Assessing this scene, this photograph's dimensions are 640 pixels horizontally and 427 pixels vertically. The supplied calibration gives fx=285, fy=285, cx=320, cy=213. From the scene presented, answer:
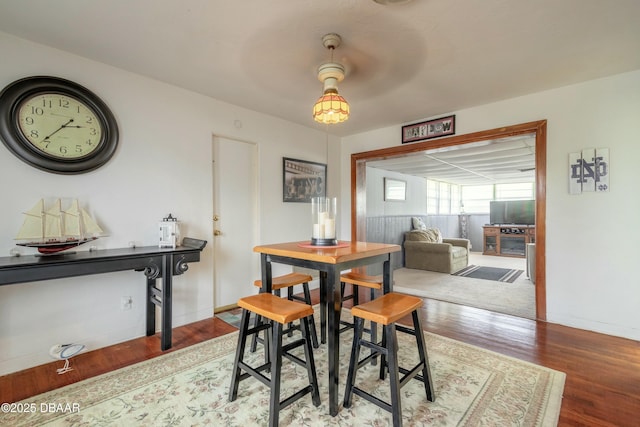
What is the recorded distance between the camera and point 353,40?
6.72ft

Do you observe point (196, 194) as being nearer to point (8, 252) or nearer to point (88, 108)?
point (88, 108)

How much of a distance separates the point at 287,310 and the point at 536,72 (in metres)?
2.96

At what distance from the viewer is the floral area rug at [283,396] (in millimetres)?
1582

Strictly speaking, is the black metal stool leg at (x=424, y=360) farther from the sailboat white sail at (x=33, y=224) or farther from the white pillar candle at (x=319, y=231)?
the sailboat white sail at (x=33, y=224)

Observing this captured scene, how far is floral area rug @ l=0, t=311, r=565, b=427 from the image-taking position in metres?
1.58

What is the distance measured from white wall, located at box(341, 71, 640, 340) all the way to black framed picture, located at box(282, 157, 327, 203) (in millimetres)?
2535

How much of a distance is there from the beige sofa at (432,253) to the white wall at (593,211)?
248 cm

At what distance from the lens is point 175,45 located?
2166 millimetres

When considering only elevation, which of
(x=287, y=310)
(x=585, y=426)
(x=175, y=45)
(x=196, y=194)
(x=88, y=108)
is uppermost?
(x=175, y=45)

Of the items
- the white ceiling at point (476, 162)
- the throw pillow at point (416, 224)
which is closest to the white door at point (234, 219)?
the white ceiling at point (476, 162)

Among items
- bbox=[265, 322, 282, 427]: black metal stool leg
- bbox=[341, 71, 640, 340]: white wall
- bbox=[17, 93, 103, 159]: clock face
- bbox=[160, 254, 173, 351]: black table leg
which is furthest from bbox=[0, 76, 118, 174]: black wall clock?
bbox=[341, 71, 640, 340]: white wall

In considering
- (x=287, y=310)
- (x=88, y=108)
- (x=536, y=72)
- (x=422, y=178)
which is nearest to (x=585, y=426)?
(x=287, y=310)

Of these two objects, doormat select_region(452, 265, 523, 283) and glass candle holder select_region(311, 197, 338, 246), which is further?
doormat select_region(452, 265, 523, 283)

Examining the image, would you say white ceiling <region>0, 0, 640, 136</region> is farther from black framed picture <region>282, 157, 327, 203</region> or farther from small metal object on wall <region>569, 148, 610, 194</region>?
black framed picture <region>282, 157, 327, 203</region>
